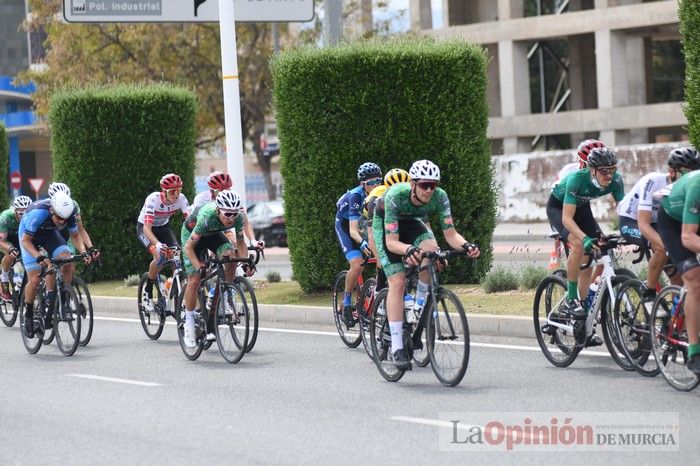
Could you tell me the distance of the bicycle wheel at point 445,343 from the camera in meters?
10.7

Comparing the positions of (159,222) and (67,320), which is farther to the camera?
(159,222)

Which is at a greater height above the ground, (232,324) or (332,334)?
(232,324)

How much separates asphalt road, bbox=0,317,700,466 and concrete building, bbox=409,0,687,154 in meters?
32.6

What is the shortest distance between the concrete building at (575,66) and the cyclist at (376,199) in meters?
31.6

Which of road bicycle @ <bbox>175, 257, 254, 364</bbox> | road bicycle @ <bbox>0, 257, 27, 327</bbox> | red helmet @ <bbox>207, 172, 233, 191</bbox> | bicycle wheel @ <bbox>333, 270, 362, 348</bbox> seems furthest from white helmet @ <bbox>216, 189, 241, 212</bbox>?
road bicycle @ <bbox>0, 257, 27, 327</bbox>

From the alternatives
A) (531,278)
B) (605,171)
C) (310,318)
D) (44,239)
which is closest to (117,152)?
(310,318)

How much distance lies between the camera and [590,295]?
445 inches

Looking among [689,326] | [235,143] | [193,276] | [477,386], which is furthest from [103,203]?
[689,326]

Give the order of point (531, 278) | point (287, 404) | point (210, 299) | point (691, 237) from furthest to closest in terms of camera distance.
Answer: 1. point (531, 278)
2. point (210, 299)
3. point (287, 404)
4. point (691, 237)

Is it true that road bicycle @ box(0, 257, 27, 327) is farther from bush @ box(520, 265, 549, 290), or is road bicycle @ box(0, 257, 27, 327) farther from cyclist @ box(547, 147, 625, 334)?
cyclist @ box(547, 147, 625, 334)

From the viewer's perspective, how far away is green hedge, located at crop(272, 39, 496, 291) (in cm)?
1862

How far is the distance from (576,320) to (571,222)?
0.85 metres

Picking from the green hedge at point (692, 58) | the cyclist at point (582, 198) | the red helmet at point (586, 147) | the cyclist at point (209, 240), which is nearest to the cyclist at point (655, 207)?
the cyclist at point (582, 198)

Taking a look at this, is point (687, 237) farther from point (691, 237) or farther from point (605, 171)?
point (605, 171)
